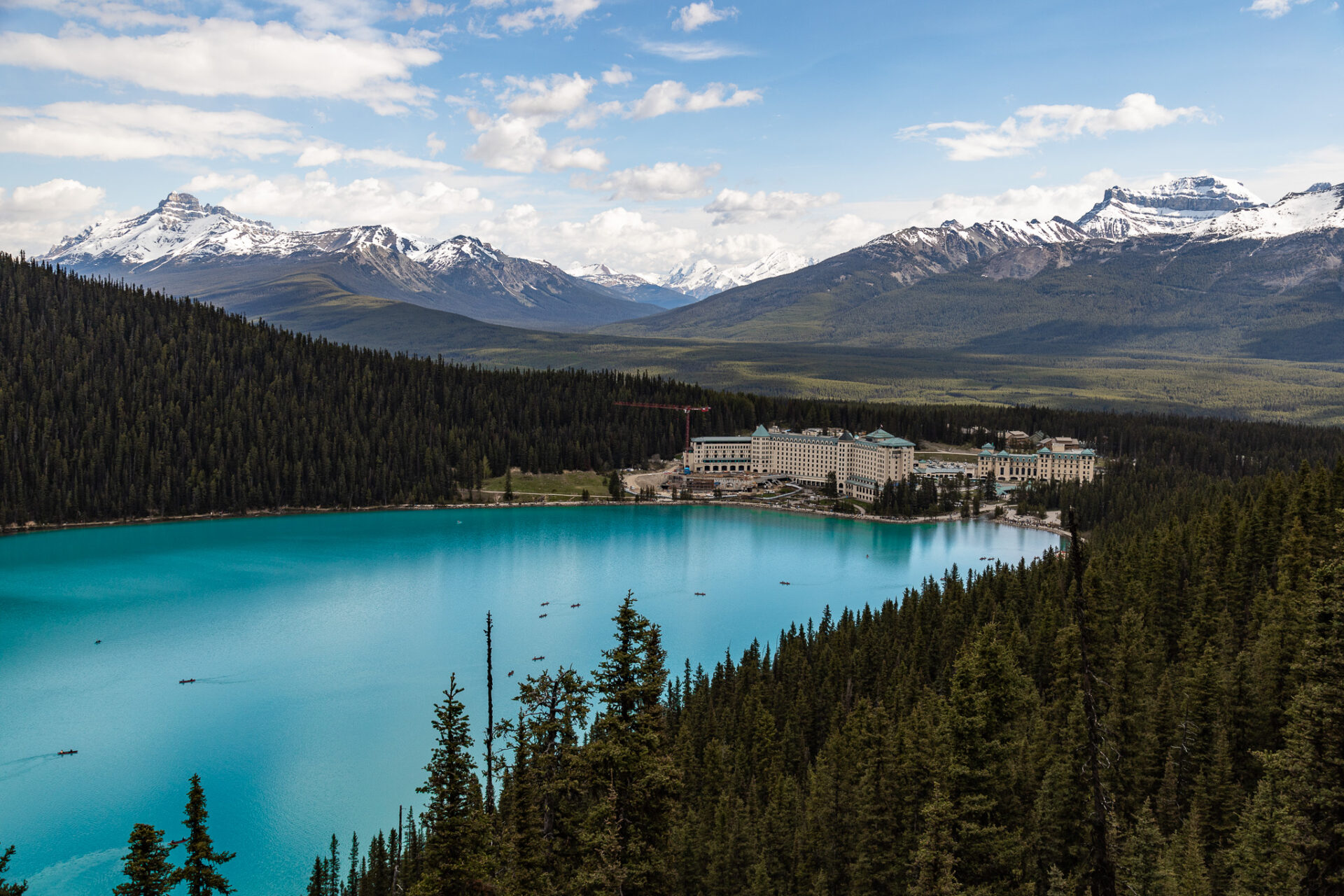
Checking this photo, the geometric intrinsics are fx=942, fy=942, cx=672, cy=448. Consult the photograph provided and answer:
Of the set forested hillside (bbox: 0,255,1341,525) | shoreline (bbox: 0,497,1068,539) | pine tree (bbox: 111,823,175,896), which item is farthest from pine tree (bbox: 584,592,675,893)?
forested hillside (bbox: 0,255,1341,525)

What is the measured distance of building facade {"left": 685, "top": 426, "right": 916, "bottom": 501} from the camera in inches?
5271

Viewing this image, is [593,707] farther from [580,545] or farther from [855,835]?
[580,545]

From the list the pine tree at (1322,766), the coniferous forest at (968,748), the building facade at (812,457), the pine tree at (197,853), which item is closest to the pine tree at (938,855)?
the coniferous forest at (968,748)

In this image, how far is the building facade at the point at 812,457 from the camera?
13388cm

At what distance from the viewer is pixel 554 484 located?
449ft

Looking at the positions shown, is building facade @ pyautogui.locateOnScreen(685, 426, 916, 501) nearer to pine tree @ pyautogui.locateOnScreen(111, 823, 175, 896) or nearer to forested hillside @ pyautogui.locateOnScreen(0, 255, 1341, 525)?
forested hillside @ pyautogui.locateOnScreen(0, 255, 1341, 525)

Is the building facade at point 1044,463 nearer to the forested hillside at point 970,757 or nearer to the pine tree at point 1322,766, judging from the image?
the forested hillside at point 970,757

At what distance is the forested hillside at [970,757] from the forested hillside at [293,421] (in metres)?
86.4

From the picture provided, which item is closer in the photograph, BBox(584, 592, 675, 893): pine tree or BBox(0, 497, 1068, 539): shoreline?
BBox(584, 592, 675, 893): pine tree

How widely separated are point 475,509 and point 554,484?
13.4 meters

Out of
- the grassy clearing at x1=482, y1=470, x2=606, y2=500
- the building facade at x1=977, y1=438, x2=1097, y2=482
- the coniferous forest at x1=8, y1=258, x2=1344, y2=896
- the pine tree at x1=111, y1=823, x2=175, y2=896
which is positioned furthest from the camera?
the grassy clearing at x1=482, y1=470, x2=606, y2=500

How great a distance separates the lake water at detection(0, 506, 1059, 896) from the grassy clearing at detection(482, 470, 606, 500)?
25.0ft

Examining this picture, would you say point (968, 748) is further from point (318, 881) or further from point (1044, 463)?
point (1044, 463)

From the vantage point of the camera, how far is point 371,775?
43406 mm
